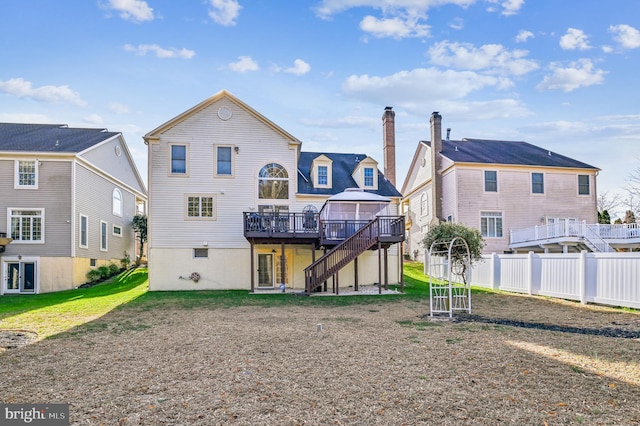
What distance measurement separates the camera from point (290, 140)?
21.9 metres

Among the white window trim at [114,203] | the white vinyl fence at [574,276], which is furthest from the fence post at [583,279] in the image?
the white window trim at [114,203]

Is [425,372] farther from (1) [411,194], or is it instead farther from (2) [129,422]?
(1) [411,194]

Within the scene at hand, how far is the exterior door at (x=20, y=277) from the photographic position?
69.2ft

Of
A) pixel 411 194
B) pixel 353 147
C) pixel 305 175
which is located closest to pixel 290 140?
pixel 305 175

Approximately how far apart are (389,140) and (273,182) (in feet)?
31.5

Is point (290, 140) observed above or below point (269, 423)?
above

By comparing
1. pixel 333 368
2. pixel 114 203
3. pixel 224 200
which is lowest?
pixel 333 368

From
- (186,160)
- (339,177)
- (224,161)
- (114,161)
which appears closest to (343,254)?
(339,177)

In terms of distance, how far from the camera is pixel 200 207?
21.2 m

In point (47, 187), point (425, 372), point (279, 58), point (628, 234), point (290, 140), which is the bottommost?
point (425, 372)

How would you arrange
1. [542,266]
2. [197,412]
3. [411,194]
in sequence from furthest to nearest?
1. [411,194]
2. [542,266]
3. [197,412]

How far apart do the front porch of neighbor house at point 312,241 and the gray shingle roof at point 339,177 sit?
3004 millimetres

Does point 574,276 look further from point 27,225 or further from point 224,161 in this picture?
point 27,225

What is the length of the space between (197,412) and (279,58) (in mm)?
12777
